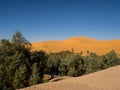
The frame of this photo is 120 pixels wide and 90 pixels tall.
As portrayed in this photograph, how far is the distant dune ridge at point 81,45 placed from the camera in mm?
131125

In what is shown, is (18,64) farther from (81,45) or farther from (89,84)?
(81,45)

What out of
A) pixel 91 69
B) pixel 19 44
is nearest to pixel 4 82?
pixel 19 44

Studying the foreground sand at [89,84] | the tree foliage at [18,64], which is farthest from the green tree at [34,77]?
the foreground sand at [89,84]

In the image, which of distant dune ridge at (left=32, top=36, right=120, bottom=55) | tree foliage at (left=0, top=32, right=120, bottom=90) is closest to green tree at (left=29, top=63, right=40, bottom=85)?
tree foliage at (left=0, top=32, right=120, bottom=90)

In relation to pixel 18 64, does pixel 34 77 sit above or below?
below

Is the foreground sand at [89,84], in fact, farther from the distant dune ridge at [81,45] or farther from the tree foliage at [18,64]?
the distant dune ridge at [81,45]

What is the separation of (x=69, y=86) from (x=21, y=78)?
41.7 feet

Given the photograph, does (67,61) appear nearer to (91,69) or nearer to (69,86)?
(91,69)

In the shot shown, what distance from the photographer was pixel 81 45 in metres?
154

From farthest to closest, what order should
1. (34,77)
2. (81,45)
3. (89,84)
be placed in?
(81,45), (34,77), (89,84)

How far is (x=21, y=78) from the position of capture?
29797mm

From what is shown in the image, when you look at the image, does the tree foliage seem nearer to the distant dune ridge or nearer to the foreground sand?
the foreground sand

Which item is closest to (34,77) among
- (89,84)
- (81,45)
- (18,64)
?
(18,64)

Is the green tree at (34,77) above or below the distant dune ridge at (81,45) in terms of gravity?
below
